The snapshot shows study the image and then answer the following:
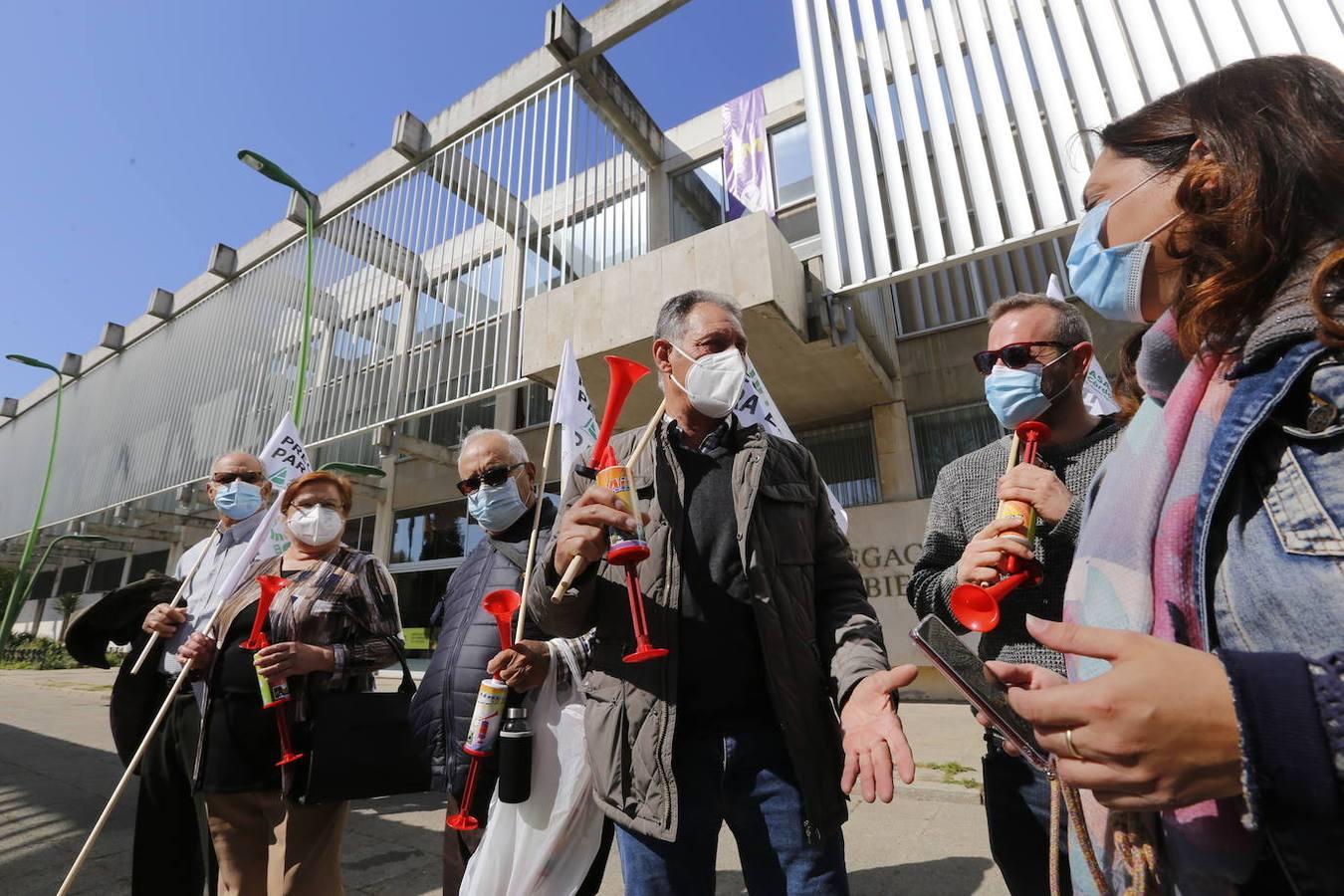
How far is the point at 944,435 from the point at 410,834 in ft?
26.6

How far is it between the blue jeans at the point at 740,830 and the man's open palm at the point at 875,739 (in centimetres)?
24

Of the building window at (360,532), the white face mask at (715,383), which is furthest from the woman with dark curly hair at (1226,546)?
the building window at (360,532)

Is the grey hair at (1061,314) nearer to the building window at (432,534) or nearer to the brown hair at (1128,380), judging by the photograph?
the brown hair at (1128,380)

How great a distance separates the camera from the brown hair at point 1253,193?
838 millimetres

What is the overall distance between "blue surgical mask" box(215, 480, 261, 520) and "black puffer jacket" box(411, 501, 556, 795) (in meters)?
2.04

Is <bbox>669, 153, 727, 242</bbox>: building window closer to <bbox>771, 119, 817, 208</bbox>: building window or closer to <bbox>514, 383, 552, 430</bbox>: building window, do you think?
<bbox>771, 119, 817, 208</bbox>: building window

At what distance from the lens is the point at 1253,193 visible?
2.82 ft

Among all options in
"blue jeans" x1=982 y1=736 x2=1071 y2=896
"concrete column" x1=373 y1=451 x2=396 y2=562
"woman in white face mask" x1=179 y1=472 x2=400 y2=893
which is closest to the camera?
"blue jeans" x1=982 y1=736 x2=1071 y2=896

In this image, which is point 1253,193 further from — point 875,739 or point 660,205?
point 660,205

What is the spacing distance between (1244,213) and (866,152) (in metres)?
6.78

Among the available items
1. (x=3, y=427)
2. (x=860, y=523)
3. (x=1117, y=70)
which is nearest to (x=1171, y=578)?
(x=1117, y=70)

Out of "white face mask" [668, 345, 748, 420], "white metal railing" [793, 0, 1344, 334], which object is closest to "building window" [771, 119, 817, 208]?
"white metal railing" [793, 0, 1344, 334]

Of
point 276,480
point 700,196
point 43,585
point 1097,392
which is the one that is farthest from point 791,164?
point 43,585

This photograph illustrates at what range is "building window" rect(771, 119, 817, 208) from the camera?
34.1 feet
